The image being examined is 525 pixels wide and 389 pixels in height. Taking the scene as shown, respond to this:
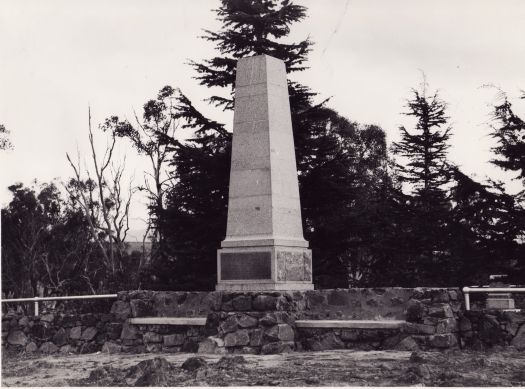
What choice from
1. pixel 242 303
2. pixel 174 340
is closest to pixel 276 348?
pixel 242 303

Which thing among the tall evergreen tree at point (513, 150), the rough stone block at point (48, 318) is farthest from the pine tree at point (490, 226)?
the rough stone block at point (48, 318)

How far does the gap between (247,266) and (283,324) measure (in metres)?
1.28

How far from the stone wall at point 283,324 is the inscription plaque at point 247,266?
0.45m

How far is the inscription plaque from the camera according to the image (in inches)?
439

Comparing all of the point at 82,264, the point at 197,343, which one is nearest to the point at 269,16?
the point at 197,343

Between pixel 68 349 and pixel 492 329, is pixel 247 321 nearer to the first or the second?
pixel 492 329

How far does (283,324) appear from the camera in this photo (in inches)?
412

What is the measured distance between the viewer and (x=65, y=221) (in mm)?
37781

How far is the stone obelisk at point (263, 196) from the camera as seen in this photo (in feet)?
37.0

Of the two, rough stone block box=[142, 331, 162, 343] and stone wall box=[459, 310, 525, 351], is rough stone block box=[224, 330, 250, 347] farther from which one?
stone wall box=[459, 310, 525, 351]

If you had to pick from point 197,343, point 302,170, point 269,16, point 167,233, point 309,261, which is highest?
point 269,16

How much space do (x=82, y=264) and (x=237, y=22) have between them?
1946 centimetres

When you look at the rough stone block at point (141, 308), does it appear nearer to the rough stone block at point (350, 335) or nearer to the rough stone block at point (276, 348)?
the rough stone block at point (276, 348)

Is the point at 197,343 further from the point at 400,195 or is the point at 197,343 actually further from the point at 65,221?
the point at 65,221
